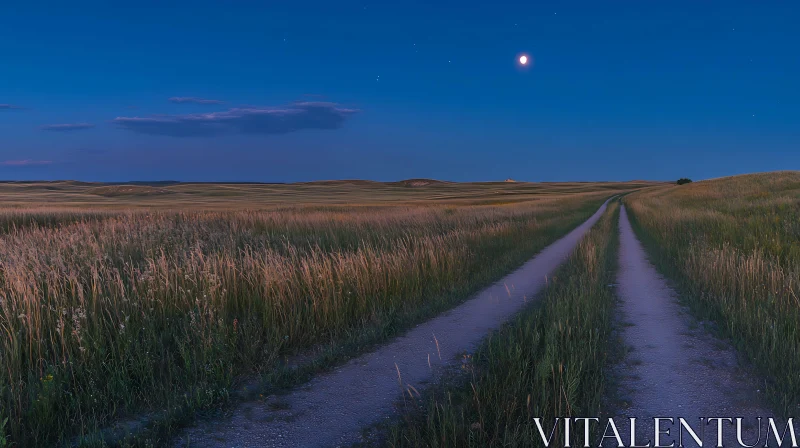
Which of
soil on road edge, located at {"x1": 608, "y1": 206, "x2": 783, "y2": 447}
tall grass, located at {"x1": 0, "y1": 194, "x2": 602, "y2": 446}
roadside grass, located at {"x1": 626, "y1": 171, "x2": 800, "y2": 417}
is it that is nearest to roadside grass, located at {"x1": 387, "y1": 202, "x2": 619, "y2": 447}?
soil on road edge, located at {"x1": 608, "y1": 206, "x2": 783, "y2": 447}

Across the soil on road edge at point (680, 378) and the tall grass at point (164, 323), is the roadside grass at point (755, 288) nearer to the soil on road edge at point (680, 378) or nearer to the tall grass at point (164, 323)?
the soil on road edge at point (680, 378)

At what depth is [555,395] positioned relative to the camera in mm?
3938

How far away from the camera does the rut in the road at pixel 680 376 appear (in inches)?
152

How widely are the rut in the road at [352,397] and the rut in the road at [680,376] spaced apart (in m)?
1.86

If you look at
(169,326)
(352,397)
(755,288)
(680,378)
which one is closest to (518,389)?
(352,397)

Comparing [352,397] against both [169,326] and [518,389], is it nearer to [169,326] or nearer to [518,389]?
[518,389]

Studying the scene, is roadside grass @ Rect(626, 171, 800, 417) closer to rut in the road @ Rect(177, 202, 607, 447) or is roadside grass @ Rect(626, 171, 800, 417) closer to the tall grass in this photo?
rut in the road @ Rect(177, 202, 607, 447)

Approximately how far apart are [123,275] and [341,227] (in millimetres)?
9171

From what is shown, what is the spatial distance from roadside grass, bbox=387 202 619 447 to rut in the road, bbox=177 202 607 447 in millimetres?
321

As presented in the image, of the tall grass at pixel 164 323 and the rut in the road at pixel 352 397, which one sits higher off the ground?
the tall grass at pixel 164 323

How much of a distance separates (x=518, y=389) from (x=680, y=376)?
188 cm

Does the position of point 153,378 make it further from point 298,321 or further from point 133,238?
point 133,238

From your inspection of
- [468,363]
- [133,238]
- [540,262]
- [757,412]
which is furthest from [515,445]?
[133,238]

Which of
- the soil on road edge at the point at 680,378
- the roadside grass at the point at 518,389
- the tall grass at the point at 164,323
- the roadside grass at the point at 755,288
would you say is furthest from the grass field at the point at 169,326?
the roadside grass at the point at 755,288
